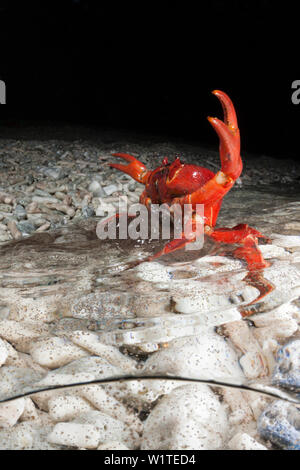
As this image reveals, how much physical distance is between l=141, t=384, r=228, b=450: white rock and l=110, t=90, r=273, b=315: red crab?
43cm

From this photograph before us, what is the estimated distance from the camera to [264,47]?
29.9 feet

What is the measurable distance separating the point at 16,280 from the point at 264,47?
31.3 ft

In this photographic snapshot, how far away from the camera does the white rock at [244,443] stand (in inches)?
28.8

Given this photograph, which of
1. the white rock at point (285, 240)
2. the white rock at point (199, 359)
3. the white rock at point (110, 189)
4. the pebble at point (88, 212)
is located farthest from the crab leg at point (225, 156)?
the white rock at point (110, 189)

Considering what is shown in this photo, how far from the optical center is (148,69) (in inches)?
399

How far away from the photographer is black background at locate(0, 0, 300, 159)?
931 cm

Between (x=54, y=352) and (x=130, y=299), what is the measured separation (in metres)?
0.34

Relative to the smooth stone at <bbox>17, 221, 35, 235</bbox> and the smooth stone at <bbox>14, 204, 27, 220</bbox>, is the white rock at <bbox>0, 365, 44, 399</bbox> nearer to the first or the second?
the smooth stone at <bbox>17, 221, 35, 235</bbox>

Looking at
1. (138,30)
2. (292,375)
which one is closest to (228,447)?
(292,375)

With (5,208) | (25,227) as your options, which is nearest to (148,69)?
(5,208)

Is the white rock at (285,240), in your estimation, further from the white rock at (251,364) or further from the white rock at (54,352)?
the white rock at (54,352)

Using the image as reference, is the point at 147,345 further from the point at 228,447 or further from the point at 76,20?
the point at 76,20

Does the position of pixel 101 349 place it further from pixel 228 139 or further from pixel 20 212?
pixel 20 212

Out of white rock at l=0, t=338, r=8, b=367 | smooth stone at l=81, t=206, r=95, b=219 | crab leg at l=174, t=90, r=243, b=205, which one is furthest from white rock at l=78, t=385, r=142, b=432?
smooth stone at l=81, t=206, r=95, b=219
